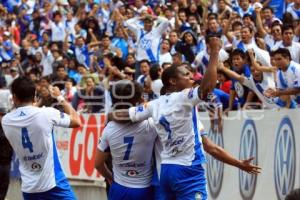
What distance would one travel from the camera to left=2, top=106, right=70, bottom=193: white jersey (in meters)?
8.94

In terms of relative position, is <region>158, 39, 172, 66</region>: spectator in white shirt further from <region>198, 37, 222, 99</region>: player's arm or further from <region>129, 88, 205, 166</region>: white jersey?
<region>198, 37, 222, 99</region>: player's arm

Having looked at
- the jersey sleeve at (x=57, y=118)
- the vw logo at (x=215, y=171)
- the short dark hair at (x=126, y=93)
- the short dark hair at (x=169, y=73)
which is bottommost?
the vw logo at (x=215, y=171)

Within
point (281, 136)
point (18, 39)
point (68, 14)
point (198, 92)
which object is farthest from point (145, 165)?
point (18, 39)

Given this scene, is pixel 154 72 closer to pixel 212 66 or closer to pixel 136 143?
pixel 136 143

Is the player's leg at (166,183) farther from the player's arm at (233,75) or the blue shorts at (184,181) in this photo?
the player's arm at (233,75)

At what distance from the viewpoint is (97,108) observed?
59.2 feet

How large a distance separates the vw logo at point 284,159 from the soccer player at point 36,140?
3.51 m

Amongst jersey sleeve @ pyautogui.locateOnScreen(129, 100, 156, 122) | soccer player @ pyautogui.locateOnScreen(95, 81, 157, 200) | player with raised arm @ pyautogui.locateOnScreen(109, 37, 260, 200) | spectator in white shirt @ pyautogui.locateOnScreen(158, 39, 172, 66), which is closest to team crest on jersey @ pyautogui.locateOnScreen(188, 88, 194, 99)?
player with raised arm @ pyautogui.locateOnScreen(109, 37, 260, 200)

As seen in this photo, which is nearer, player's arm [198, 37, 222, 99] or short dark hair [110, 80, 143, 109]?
player's arm [198, 37, 222, 99]

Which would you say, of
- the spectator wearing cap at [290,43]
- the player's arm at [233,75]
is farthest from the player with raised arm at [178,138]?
the spectator wearing cap at [290,43]

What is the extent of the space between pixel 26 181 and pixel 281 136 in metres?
4.13

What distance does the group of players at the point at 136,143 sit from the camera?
27.6 feet

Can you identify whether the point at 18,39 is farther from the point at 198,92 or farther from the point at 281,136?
the point at 198,92

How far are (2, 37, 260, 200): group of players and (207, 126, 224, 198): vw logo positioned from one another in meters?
4.45
